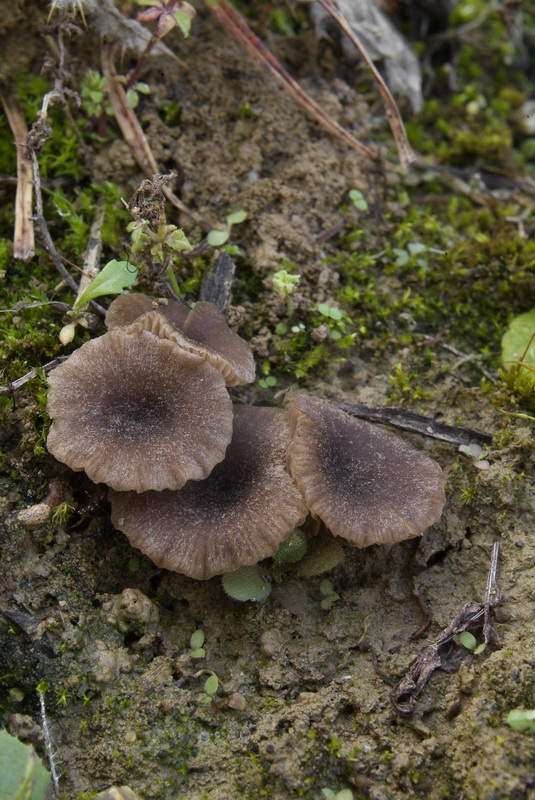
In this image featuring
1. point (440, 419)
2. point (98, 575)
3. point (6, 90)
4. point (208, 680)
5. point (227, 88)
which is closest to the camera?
point (208, 680)

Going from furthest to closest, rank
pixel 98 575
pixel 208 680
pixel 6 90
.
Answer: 1. pixel 6 90
2. pixel 98 575
3. pixel 208 680

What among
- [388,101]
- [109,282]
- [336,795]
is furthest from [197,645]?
[388,101]

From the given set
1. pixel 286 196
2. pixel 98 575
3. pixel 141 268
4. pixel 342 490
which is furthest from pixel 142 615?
pixel 286 196

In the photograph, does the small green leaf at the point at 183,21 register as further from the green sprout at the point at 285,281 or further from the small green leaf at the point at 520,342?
the small green leaf at the point at 520,342

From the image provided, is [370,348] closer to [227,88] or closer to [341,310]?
[341,310]

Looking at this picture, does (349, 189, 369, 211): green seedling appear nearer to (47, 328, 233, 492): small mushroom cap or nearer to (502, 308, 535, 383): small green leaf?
(502, 308, 535, 383): small green leaf
